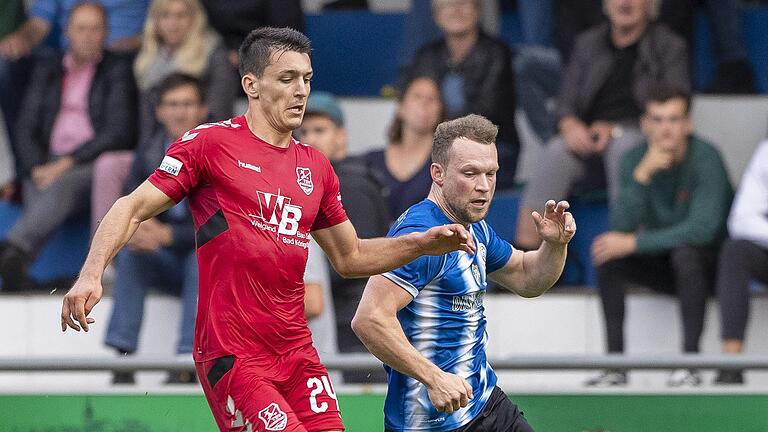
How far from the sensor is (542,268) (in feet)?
18.9

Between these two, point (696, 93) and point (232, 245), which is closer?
point (232, 245)

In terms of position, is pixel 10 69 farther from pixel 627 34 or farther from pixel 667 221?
pixel 667 221

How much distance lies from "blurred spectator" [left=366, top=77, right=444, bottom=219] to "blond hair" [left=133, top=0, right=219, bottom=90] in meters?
1.32

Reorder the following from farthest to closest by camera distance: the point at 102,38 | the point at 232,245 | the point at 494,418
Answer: the point at 102,38 < the point at 494,418 < the point at 232,245

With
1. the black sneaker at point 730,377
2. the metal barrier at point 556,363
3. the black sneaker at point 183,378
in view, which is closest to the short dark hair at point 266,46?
the metal barrier at point 556,363

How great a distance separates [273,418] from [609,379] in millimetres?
3770

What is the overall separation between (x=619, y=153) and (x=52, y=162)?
380 cm

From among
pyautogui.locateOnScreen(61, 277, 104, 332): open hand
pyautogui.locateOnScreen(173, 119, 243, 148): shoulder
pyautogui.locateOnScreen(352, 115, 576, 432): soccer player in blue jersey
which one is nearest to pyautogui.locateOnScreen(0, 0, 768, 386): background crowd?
pyautogui.locateOnScreen(352, 115, 576, 432): soccer player in blue jersey

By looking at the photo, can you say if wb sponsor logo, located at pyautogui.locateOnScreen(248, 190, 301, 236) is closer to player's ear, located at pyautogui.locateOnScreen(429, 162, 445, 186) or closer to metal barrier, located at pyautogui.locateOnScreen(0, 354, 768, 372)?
player's ear, located at pyautogui.locateOnScreen(429, 162, 445, 186)

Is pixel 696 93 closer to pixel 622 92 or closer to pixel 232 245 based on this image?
pixel 622 92

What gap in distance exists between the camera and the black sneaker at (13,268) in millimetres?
9438

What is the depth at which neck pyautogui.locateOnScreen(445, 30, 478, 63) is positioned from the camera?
9.16m

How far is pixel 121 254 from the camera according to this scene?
879 cm

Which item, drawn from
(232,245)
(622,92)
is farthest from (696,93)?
(232,245)
